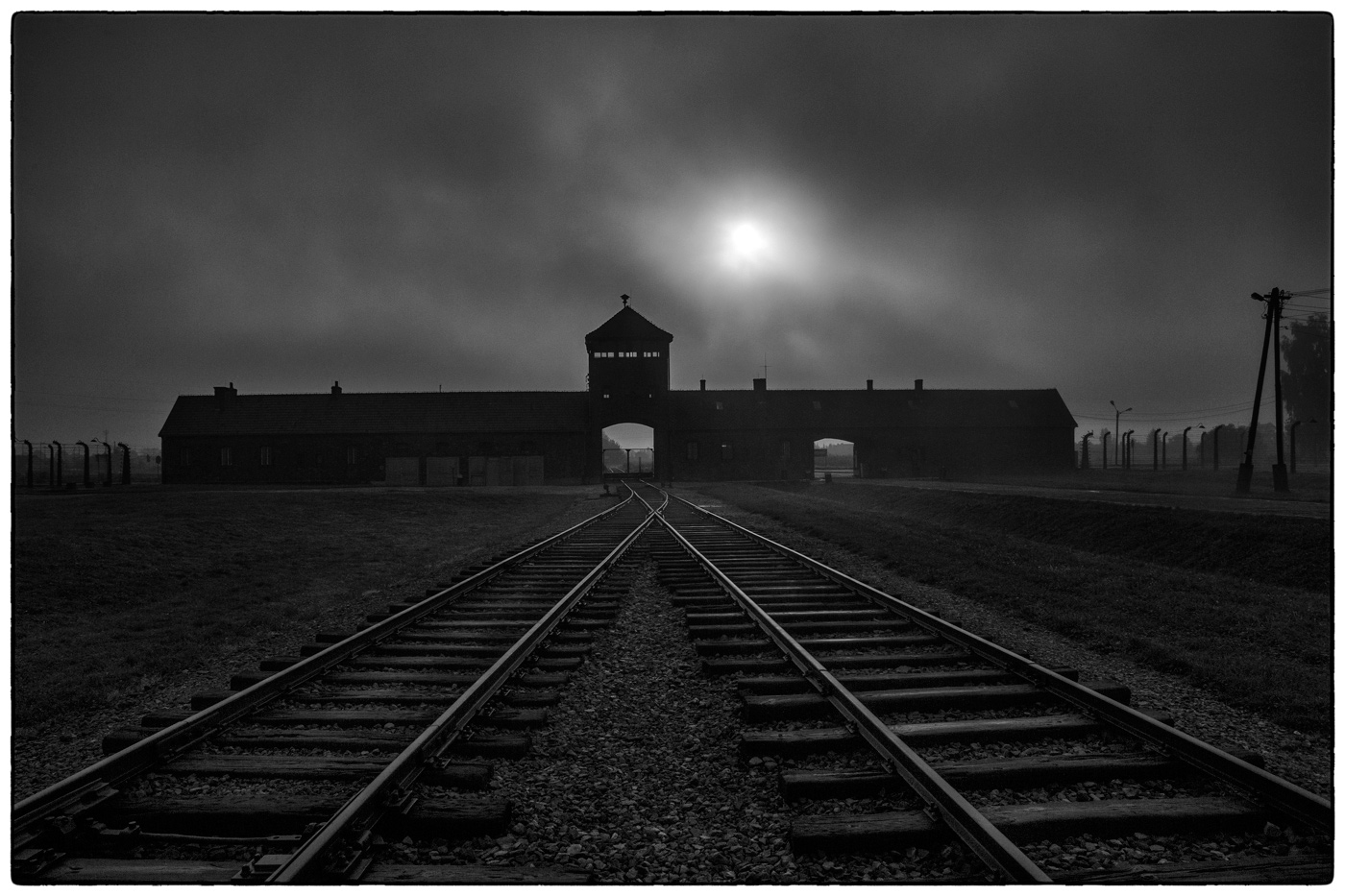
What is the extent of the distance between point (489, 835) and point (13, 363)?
3.01 metres

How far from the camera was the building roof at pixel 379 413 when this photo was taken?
47344 mm

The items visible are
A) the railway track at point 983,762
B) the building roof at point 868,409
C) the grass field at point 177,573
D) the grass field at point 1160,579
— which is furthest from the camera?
the building roof at point 868,409

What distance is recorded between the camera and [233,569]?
35.2 feet

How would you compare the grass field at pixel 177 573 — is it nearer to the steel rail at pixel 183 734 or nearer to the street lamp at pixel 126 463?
the steel rail at pixel 183 734

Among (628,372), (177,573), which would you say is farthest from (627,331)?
(177,573)

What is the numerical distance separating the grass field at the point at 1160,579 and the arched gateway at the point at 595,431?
30077mm

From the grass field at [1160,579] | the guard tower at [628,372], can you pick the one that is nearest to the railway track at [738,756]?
the grass field at [1160,579]

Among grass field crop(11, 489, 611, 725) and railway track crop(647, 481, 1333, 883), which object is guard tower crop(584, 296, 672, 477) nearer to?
grass field crop(11, 489, 611, 725)

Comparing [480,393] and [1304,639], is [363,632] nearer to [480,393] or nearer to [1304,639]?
[1304,639]

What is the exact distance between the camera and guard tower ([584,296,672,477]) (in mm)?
45625

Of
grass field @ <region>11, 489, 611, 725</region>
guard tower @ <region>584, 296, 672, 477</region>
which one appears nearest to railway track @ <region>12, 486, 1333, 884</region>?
grass field @ <region>11, 489, 611, 725</region>

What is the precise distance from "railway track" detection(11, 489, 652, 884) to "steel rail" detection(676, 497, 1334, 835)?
2.89 m

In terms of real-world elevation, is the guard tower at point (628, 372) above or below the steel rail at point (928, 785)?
Answer: above

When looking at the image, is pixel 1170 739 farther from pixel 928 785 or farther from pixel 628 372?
pixel 628 372
